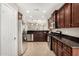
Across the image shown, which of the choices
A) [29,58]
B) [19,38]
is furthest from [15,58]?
[19,38]

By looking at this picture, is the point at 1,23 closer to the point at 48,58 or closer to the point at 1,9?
the point at 1,9

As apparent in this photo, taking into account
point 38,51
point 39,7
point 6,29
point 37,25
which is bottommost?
point 38,51

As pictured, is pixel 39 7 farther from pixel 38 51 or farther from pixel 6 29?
pixel 6 29

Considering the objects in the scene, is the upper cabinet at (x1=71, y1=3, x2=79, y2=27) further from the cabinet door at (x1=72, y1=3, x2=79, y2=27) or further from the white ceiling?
the white ceiling

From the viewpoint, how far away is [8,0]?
1064 mm

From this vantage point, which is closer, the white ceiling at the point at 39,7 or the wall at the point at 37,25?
the white ceiling at the point at 39,7

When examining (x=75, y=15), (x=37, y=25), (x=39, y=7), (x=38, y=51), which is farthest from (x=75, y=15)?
(x=37, y=25)

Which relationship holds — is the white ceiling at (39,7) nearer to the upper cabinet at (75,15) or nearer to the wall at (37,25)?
the upper cabinet at (75,15)

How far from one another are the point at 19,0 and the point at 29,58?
496 millimetres

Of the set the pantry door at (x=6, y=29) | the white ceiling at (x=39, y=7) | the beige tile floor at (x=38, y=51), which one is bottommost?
the beige tile floor at (x=38, y=51)

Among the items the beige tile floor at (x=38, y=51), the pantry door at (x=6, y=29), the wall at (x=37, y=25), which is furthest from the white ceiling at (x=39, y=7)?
the wall at (x=37, y=25)

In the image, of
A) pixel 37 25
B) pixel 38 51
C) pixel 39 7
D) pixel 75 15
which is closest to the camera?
pixel 75 15

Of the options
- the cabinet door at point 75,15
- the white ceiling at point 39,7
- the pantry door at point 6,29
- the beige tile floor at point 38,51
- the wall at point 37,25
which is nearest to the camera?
the pantry door at point 6,29

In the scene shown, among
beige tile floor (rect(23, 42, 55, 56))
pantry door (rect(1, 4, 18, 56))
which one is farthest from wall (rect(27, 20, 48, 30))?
pantry door (rect(1, 4, 18, 56))
